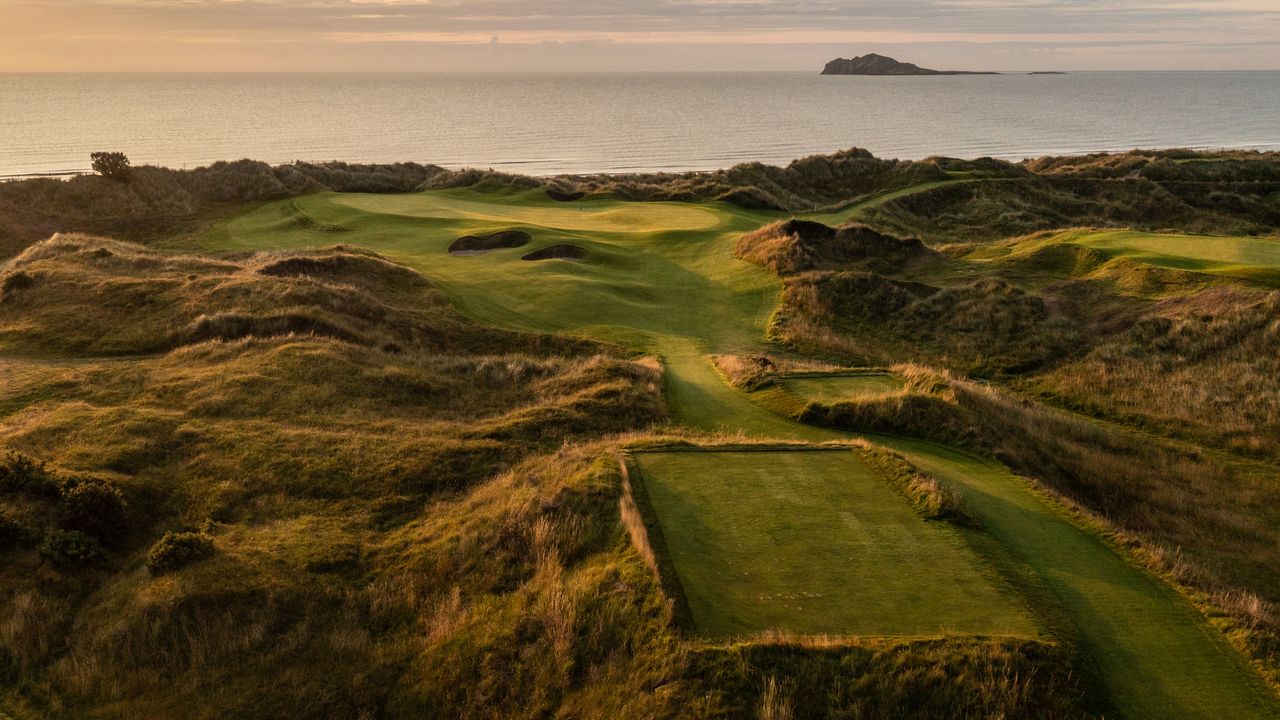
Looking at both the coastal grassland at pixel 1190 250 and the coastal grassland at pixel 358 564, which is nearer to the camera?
the coastal grassland at pixel 358 564

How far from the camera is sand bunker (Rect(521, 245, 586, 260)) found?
33.9 meters

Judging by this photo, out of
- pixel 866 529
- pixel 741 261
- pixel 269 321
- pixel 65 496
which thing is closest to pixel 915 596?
pixel 866 529

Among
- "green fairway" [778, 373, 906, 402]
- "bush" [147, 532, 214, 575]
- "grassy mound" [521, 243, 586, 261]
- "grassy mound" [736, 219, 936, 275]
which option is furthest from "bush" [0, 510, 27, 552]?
"grassy mound" [736, 219, 936, 275]

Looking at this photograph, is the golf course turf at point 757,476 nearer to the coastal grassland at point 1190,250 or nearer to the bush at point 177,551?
the bush at point 177,551

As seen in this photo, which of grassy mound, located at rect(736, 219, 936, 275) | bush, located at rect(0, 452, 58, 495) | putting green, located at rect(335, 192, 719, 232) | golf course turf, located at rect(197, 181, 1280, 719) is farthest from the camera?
putting green, located at rect(335, 192, 719, 232)

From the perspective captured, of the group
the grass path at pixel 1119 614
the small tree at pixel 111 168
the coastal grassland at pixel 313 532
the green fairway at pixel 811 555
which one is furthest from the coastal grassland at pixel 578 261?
the grass path at pixel 1119 614

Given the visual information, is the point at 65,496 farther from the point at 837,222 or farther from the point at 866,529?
the point at 837,222

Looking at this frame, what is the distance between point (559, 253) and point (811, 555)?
1040 inches

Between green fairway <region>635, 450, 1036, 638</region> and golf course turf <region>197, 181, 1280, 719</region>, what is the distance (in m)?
0.03

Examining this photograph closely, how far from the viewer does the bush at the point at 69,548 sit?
10.5 meters

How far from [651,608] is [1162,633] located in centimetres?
569

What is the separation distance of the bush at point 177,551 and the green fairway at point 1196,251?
31.8 metres

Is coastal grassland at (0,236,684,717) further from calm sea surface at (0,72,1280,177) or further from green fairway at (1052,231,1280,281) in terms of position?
calm sea surface at (0,72,1280,177)

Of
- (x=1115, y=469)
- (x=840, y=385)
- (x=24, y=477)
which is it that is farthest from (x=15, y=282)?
(x=1115, y=469)
